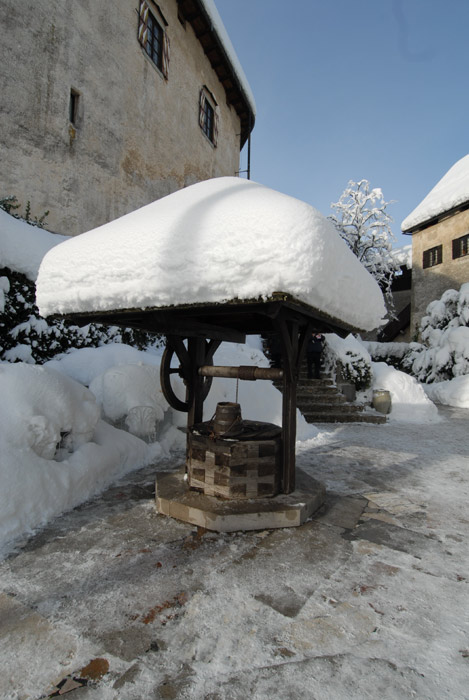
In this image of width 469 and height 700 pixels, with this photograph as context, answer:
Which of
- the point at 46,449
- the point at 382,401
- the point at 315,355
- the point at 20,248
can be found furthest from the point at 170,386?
the point at 382,401

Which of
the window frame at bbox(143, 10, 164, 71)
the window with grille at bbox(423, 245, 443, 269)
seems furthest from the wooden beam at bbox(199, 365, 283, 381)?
the window with grille at bbox(423, 245, 443, 269)

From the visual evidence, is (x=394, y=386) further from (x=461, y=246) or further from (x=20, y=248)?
(x=461, y=246)

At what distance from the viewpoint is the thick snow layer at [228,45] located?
12.5 m

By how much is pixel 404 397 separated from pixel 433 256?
12388 millimetres

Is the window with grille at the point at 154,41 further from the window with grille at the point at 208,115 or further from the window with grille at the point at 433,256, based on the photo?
the window with grille at the point at 433,256

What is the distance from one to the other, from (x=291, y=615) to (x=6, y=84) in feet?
34.4

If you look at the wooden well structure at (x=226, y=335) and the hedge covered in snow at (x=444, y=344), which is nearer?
the wooden well structure at (x=226, y=335)

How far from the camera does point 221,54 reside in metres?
14.0

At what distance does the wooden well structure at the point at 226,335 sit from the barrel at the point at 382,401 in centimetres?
602

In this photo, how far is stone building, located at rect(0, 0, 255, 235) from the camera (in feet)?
26.9

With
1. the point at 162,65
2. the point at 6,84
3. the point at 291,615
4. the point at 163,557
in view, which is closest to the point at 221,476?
the point at 163,557

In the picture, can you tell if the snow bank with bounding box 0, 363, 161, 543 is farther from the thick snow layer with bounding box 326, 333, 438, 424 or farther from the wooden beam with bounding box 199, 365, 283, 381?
the thick snow layer with bounding box 326, 333, 438, 424

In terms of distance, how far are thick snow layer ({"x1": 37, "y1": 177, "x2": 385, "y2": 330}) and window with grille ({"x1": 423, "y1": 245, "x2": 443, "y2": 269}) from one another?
18405 millimetres

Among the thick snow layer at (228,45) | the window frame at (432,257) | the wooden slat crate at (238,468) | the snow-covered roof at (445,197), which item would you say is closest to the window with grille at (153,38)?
the thick snow layer at (228,45)
